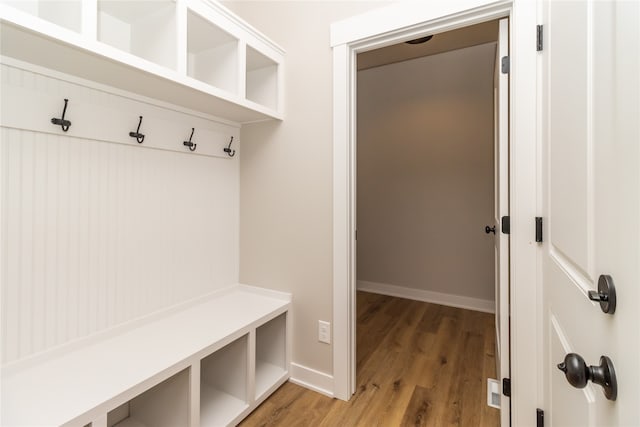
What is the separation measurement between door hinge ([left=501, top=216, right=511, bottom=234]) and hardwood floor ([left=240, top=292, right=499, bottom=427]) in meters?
1.00

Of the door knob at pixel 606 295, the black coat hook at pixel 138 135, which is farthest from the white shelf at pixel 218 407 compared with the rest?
the door knob at pixel 606 295

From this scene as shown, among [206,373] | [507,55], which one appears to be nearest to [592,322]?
[507,55]

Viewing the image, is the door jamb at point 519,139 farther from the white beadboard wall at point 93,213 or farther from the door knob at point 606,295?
the white beadboard wall at point 93,213

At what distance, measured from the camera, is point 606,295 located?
52 centimetres

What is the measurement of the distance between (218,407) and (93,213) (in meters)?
1.13

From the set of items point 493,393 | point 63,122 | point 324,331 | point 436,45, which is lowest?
point 493,393

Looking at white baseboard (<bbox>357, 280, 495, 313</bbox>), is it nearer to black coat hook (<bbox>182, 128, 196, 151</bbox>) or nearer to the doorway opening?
the doorway opening

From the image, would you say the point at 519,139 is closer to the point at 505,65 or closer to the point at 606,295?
→ the point at 505,65

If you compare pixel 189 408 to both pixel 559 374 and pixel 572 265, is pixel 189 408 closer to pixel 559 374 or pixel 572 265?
pixel 559 374

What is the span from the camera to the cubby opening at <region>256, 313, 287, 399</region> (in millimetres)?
1868

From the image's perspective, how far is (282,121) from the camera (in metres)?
1.92

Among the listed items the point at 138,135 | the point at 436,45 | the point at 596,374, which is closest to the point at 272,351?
the point at 138,135

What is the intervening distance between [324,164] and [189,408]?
4.39 feet

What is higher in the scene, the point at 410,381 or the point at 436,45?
the point at 436,45
